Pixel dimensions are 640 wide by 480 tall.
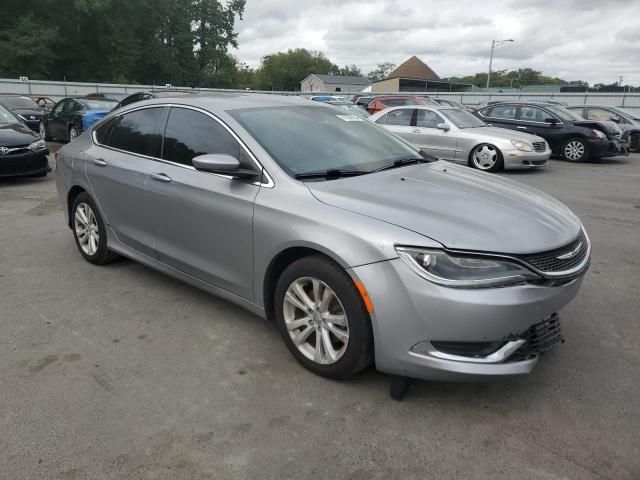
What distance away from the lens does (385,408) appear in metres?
2.85

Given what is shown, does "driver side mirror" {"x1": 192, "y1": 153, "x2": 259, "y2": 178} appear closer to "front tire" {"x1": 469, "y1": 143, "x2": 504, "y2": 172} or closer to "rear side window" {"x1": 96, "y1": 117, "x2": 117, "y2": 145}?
"rear side window" {"x1": 96, "y1": 117, "x2": 117, "y2": 145}

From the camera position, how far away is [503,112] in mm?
14609

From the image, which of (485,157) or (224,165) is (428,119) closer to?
(485,157)

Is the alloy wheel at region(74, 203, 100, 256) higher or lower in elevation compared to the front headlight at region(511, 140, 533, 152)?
lower

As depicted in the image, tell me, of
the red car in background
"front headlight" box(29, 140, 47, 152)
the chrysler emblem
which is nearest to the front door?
the chrysler emblem

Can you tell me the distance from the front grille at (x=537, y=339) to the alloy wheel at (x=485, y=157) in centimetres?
888

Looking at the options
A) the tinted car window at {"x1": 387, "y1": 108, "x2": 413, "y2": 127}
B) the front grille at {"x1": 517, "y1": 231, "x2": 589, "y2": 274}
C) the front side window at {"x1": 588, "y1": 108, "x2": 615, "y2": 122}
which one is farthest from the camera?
the front side window at {"x1": 588, "y1": 108, "x2": 615, "y2": 122}

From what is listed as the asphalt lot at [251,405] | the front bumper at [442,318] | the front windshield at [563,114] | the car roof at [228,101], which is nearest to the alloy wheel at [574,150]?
the front windshield at [563,114]

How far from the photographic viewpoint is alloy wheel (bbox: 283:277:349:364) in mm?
2953

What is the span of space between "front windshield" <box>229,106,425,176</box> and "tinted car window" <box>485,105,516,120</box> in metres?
11.3

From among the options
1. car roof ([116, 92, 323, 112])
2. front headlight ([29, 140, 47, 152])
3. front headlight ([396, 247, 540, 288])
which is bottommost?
front headlight ([29, 140, 47, 152])

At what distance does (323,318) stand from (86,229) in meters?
3.13

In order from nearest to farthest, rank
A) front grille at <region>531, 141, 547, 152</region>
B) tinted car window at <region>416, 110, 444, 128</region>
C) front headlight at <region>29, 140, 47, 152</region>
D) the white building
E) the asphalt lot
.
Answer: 1. the asphalt lot
2. front headlight at <region>29, 140, 47, 152</region>
3. front grille at <region>531, 141, 547, 152</region>
4. tinted car window at <region>416, 110, 444, 128</region>
5. the white building

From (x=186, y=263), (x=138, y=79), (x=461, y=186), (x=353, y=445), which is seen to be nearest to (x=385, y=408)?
(x=353, y=445)
